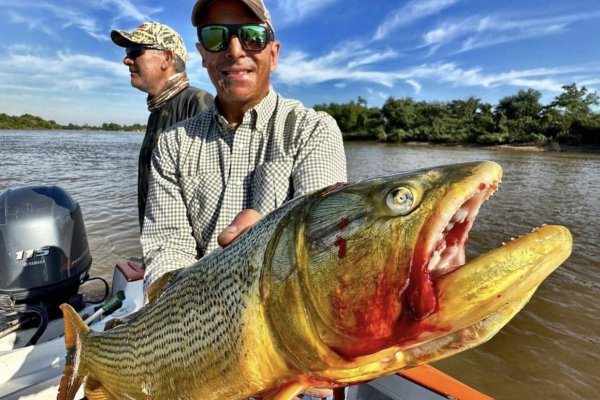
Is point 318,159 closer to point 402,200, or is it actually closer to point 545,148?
point 402,200

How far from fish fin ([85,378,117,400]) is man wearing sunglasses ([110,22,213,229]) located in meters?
2.34

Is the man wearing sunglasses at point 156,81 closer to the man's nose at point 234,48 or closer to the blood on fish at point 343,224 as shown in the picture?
the man's nose at point 234,48

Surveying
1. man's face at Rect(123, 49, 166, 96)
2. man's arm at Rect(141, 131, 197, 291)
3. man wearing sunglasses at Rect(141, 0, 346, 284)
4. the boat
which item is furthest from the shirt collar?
man's face at Rect(123, 49, 166, 96)

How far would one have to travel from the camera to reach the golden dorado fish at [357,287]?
90 cm

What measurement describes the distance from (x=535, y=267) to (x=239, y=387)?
38.2 inches

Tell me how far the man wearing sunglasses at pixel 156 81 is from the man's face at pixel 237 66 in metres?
1.65

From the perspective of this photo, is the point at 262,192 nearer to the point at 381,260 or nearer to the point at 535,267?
the point at 381,260

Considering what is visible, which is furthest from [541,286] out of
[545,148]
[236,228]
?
[545,148]

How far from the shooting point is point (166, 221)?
268 centimetres

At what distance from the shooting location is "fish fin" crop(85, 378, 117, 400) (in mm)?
2057

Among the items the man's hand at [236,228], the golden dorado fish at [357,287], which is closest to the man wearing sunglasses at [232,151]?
the man's hand at [236,228]

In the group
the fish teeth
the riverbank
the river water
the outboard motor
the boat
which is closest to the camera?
the fish teeth

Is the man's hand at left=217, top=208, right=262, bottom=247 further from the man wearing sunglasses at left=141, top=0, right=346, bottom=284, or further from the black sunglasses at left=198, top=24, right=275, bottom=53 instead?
the black sunglasses at left=198, top=24, right=275, bottom=53

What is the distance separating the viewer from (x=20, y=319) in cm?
348
